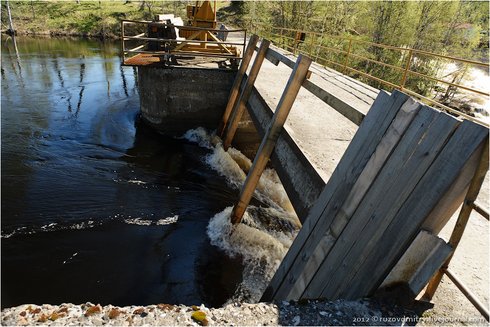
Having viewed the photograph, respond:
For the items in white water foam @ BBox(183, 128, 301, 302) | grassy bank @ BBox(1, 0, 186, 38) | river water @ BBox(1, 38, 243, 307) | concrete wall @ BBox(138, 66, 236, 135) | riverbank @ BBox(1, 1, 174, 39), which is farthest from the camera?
grassy bank @ BBox(1, 0, 186, 38)

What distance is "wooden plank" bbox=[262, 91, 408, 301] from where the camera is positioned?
8.75 feet

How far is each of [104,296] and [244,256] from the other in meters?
2.50

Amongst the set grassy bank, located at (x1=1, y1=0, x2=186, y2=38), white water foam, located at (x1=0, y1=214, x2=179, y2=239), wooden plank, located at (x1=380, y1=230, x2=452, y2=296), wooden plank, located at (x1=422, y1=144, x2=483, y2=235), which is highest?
wooden plank, located at (x1=422, y1=144, x2=483, y2=235)

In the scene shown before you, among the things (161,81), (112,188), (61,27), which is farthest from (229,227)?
(61,27)

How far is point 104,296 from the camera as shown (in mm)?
5059

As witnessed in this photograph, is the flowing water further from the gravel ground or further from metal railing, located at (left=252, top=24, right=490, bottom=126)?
metal railing, located at (left=252, top=24, right=490, bottom=126)

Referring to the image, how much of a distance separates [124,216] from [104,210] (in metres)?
0.53

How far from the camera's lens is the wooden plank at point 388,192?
224 cm

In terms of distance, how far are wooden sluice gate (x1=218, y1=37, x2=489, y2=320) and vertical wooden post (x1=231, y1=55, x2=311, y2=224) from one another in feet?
5.55

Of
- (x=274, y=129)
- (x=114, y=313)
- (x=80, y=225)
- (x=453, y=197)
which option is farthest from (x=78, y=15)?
(x=453, y=197)

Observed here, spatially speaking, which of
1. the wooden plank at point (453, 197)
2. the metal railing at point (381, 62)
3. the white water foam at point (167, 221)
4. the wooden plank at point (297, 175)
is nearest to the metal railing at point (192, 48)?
the metal railing at point (381, 62)

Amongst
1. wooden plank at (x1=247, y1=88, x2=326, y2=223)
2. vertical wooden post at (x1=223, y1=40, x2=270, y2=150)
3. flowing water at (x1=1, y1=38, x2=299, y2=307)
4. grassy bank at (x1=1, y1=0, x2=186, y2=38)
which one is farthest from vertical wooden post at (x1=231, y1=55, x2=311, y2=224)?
grassy bank at (x1=1, y1=0, x2=186, y2=38)

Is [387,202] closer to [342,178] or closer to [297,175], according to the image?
[342,178]

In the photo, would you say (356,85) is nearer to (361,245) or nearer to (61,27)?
(361,245)
